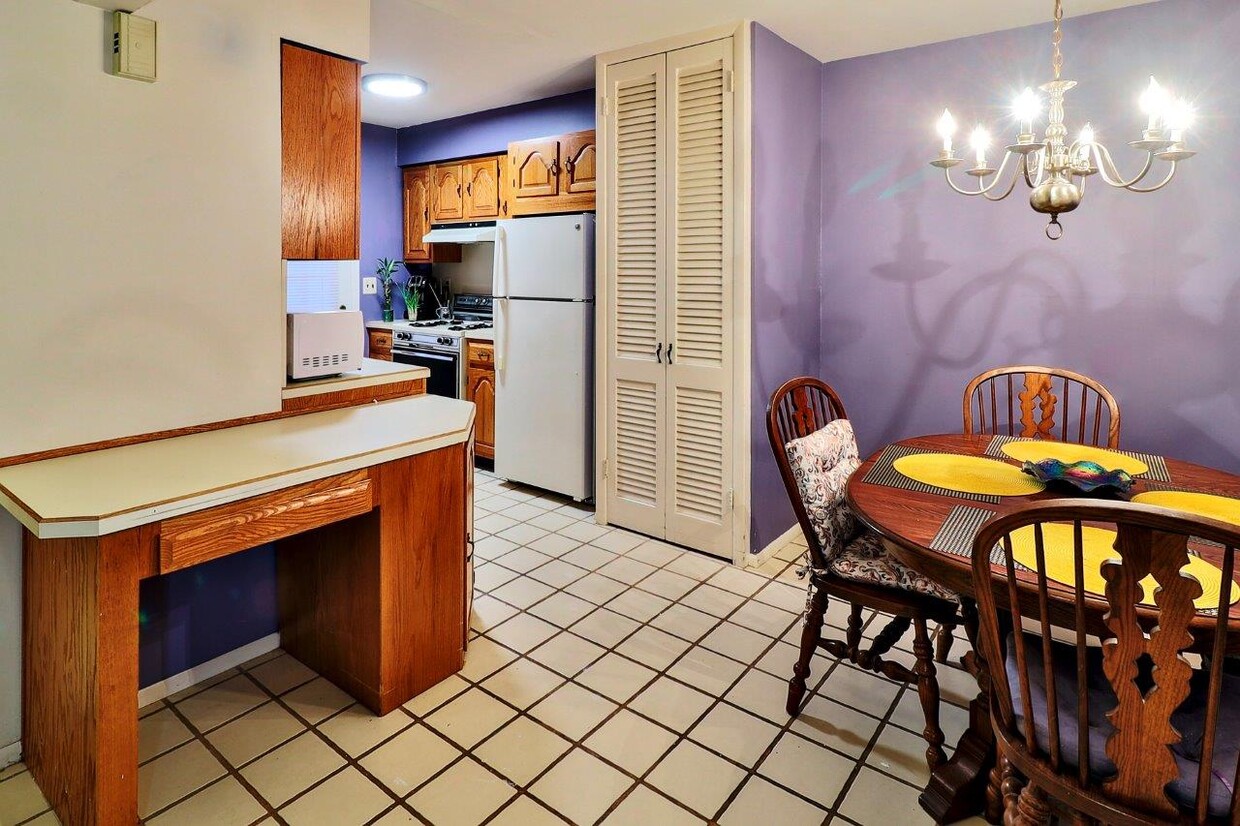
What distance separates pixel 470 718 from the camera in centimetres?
211

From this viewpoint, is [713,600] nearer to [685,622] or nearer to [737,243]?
[685,622]

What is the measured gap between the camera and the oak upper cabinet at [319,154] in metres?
2.32

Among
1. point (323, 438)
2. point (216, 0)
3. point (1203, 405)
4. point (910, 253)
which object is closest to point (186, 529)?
point (323, 438)

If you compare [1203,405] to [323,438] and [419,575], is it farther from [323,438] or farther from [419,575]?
[323,438]

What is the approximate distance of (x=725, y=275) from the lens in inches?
125

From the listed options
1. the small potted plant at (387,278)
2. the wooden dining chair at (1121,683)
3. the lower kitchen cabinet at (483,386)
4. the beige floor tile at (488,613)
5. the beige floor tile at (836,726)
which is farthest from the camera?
the small potted plant at (387,278)

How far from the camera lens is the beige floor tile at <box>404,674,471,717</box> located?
2.15 metres

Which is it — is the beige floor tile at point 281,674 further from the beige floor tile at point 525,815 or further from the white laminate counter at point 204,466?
the beige floor tile at point 525,815

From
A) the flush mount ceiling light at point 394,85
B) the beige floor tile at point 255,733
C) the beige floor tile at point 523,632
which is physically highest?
the flush mount ceiling light at point 394,85

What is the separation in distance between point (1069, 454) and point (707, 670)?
1.34m

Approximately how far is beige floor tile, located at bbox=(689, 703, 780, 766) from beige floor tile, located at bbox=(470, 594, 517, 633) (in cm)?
91

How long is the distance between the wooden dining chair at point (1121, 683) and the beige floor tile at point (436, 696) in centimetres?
151

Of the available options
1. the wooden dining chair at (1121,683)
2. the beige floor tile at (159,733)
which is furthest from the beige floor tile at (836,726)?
the beige floor tile at (159,733)

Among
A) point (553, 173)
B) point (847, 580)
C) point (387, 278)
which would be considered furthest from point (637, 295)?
point (387, 278)
